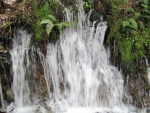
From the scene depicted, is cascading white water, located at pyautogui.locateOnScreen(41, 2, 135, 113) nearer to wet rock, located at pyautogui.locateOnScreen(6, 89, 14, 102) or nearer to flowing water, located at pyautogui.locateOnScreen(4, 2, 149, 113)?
flowing water, located at pyautogui.locateOnScreen(4, 2, 149, 113)

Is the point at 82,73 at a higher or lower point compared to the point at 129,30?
lower

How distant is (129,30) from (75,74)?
222cm

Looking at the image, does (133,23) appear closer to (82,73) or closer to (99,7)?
(99,7)

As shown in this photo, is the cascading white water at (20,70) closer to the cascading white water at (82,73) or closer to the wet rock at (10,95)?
the wet rock at (10,95)

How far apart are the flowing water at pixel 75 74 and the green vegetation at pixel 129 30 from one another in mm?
390

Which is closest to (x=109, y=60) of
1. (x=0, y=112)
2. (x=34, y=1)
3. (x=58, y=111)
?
(x=58, y=111)

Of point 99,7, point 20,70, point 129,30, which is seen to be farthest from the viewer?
point 99,7

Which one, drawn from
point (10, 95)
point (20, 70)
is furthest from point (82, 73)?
point (10, 95)

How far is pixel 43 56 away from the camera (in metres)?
6.28

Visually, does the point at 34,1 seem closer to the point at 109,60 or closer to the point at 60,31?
the point at 60,31

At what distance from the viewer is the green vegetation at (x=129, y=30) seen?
6792 mm

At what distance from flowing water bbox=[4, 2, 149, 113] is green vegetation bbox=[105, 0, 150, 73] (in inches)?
15.4

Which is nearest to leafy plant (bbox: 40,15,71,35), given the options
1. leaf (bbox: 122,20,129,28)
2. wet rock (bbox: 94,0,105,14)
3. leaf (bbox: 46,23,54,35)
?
leaf (bbox: 46,23,54,35)

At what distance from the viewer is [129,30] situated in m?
6.79
